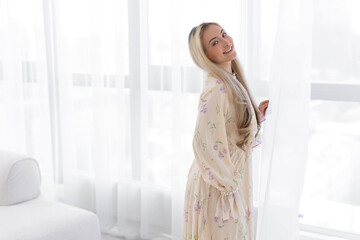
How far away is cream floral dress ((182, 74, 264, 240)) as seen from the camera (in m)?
1.60

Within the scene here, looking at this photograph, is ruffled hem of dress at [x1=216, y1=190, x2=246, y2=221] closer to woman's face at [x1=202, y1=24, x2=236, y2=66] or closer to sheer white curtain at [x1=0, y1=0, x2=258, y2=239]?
woman's face at [x1=202, y1=24, x2=236, y2=66]

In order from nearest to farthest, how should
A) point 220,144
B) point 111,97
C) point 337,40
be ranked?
point 220,144 → point 337,40 → point 111,97

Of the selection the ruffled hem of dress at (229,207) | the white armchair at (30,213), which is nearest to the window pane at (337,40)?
the ruffled hem of dress at (229,207)

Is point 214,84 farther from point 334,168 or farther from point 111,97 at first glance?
point 111,97

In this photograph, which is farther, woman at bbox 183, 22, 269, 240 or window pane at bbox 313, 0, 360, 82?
window pane at bbox 313, 0, 360, 82

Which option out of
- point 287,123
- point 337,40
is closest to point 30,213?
point 287,123

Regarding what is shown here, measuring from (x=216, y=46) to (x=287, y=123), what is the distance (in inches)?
14.9

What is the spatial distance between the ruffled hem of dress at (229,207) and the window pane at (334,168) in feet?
2.00

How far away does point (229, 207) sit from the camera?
1660 millimetres

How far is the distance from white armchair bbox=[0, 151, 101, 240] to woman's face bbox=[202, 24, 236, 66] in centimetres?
99

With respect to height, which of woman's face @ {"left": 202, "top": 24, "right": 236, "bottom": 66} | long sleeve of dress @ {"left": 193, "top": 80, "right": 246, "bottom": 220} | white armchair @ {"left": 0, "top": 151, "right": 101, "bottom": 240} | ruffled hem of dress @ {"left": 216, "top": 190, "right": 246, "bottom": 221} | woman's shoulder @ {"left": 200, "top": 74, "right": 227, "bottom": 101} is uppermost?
woman's face @ {"left": 202, "top": 24, "right": 236, "bottom": 66}

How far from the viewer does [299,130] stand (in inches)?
63.0

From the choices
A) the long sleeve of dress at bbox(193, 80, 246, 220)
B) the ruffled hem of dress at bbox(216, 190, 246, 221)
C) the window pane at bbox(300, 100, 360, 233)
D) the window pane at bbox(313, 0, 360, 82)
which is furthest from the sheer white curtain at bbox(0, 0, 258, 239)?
the ruffled hem of dress at bbox(216, 190, 246, 221)

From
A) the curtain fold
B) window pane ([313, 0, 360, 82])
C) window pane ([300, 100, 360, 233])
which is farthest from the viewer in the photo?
the curtain fold
